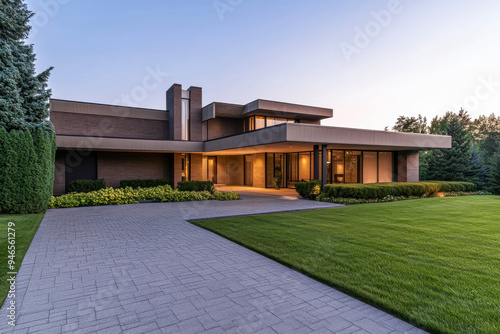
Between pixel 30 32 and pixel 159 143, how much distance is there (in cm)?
974

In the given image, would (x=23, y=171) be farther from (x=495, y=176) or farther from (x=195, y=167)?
(x=495, y=176)

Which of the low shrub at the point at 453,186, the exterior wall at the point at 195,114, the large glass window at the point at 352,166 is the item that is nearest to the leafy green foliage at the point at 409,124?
the low shrub at the point at 453,186

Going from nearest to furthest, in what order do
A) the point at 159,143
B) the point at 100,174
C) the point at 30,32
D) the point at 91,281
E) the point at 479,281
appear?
the point at 479,281
the point at 91,281
the point at 30,32
the point at 159,143
the point at 100,174

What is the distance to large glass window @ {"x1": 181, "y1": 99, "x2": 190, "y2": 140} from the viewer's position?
2416 cm

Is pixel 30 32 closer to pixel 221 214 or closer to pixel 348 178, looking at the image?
pixel 221 214

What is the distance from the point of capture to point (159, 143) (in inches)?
795

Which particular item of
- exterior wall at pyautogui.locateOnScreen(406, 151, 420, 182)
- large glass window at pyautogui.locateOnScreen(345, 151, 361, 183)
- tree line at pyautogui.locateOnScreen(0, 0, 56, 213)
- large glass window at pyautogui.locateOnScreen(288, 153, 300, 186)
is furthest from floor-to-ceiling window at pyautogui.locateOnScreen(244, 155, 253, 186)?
tree line at pyautogui.locateOnScreen(0, 0, 56, 213)

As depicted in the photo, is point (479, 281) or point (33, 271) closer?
point (479, 281)

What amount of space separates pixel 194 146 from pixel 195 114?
405 cm

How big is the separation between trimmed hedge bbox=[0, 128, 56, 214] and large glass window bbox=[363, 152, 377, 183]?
20.4 meters

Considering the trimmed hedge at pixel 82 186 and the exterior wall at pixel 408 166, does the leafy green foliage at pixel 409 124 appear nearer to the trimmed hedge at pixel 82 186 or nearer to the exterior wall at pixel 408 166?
the exterior wall at pixel 408 166

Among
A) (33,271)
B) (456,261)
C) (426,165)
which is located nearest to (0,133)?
(33,271)

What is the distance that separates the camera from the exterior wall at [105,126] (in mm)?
21328

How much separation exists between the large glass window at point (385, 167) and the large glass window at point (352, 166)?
2.12 m
